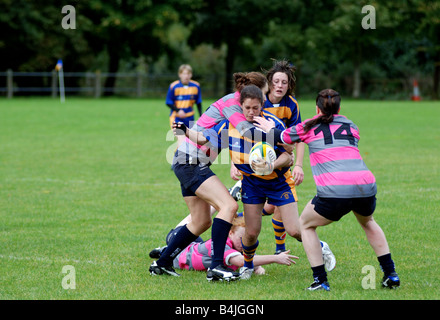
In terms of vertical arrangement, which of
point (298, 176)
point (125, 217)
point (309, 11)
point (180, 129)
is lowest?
point (125, 217)

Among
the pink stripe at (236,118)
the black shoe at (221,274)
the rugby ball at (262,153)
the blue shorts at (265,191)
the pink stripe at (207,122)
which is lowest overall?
the black shoe at (221,274)

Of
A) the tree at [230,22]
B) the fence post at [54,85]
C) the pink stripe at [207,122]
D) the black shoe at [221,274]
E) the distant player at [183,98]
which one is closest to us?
the black shoe at [221,274]

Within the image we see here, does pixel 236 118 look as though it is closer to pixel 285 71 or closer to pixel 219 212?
pixel 219 212

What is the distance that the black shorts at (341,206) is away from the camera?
5.02 m

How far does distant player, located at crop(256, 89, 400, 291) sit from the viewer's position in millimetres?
5020

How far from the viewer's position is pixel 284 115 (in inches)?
255

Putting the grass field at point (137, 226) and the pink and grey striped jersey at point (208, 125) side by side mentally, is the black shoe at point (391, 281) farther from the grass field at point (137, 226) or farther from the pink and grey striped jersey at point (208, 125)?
the pink and grey striped jersey at point (208, 125)

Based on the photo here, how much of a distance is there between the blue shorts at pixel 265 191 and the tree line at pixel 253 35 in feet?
121

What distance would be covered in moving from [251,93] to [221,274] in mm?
1644

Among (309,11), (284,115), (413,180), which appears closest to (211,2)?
(309,11)

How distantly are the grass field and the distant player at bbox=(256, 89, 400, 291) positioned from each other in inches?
13.7

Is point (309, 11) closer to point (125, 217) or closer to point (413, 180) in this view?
point (413, 180)

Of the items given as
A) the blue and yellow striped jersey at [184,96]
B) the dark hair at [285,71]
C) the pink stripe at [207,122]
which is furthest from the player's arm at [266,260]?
the blue and yellow striped jersey at [184,96]
